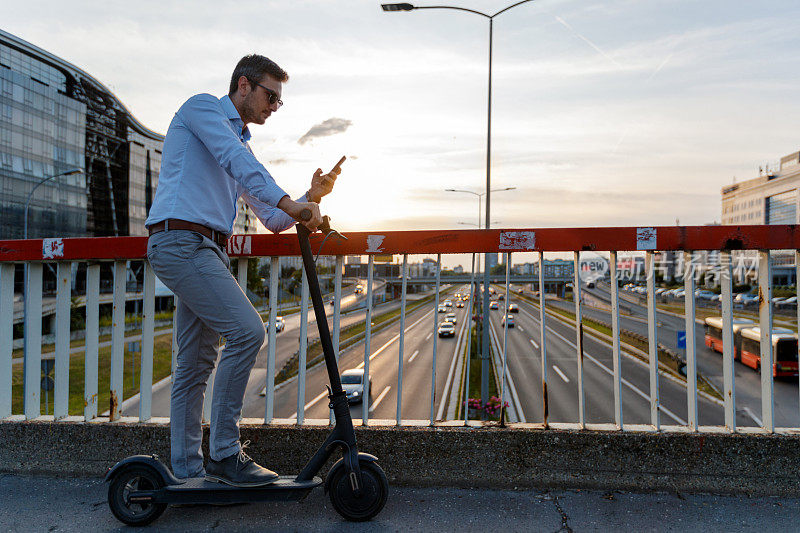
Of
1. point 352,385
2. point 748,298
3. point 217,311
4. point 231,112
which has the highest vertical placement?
point 231,112

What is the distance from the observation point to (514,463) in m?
2.59

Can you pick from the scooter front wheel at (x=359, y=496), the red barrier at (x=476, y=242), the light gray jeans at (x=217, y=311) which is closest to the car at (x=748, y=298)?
the red barrier at (x=476, y=242)

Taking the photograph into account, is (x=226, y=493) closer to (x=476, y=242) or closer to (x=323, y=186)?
(x=323, y=186)

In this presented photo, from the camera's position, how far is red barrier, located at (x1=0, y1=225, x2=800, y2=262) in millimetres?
2615

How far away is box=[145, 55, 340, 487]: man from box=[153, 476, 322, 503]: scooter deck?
4cm

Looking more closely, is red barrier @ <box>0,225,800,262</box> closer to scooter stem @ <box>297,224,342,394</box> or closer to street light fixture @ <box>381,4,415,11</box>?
scooter stem @ <box>297,224,342,394</box>

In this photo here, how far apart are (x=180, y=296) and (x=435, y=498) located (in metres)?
1.45

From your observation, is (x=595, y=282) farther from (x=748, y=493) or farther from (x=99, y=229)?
(x=99, y=229)

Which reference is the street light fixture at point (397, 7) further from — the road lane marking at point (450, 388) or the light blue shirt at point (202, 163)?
the light blue shirt at point (202, 163)

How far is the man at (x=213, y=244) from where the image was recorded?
226cm

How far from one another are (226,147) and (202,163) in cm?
24

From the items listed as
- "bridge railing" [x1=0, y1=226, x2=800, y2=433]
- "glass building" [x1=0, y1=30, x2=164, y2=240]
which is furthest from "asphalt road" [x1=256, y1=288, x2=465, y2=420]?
"glass building" [x1=0, y1=30, x2=164, y2=240]

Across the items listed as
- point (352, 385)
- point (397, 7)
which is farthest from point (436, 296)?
point (397, 7)

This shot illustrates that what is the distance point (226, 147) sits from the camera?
7.32 ft
